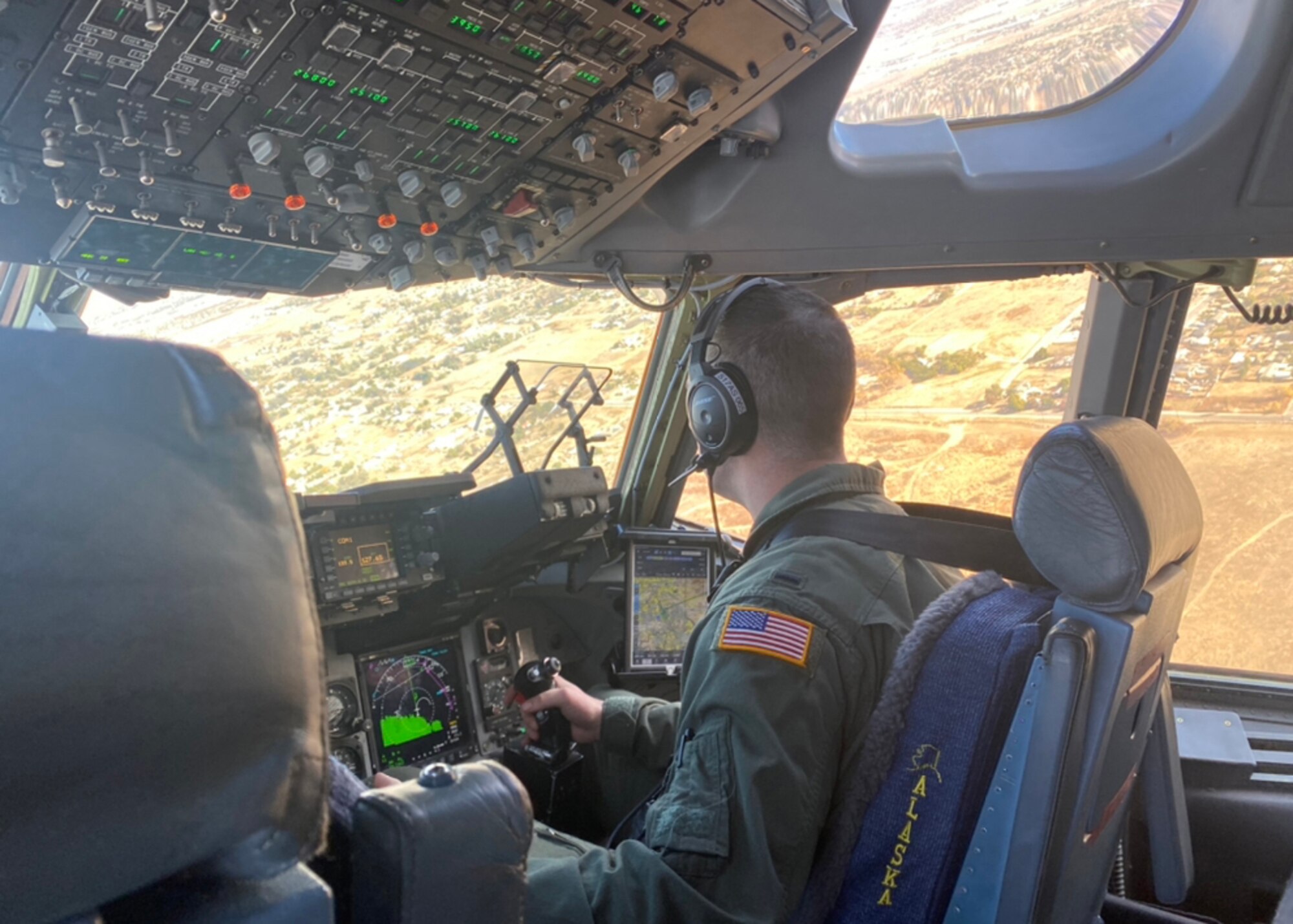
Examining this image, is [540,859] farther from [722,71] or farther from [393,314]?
[393,314]

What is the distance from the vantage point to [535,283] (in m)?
2.72

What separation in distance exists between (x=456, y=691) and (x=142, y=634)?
2473mm

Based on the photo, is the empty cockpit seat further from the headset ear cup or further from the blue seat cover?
the headset ear cup

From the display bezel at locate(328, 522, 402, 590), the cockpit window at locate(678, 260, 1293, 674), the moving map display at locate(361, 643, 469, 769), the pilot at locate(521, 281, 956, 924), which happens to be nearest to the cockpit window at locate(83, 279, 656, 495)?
the display bezel at locate(328, 522, 402, 590)

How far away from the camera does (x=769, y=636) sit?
1200 millimetres

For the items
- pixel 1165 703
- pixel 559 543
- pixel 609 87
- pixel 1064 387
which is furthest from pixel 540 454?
pixel 1165 703

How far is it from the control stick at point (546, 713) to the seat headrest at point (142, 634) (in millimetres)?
1607

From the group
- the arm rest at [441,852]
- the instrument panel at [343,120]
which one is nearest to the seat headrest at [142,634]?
the arm rest at [441,852]

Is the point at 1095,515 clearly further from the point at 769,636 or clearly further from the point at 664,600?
the point at 664,600

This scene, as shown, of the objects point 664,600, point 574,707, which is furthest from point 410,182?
point 664,600

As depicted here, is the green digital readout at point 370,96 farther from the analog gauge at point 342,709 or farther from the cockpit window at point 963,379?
the analog gauge at point 342,709

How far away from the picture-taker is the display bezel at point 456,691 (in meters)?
2.48

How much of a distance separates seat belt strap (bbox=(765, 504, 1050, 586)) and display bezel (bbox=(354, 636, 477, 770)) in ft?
4.95

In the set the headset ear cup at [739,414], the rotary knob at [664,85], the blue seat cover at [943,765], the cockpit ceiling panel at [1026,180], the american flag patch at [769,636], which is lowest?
the blue seat cover at [943,765]
